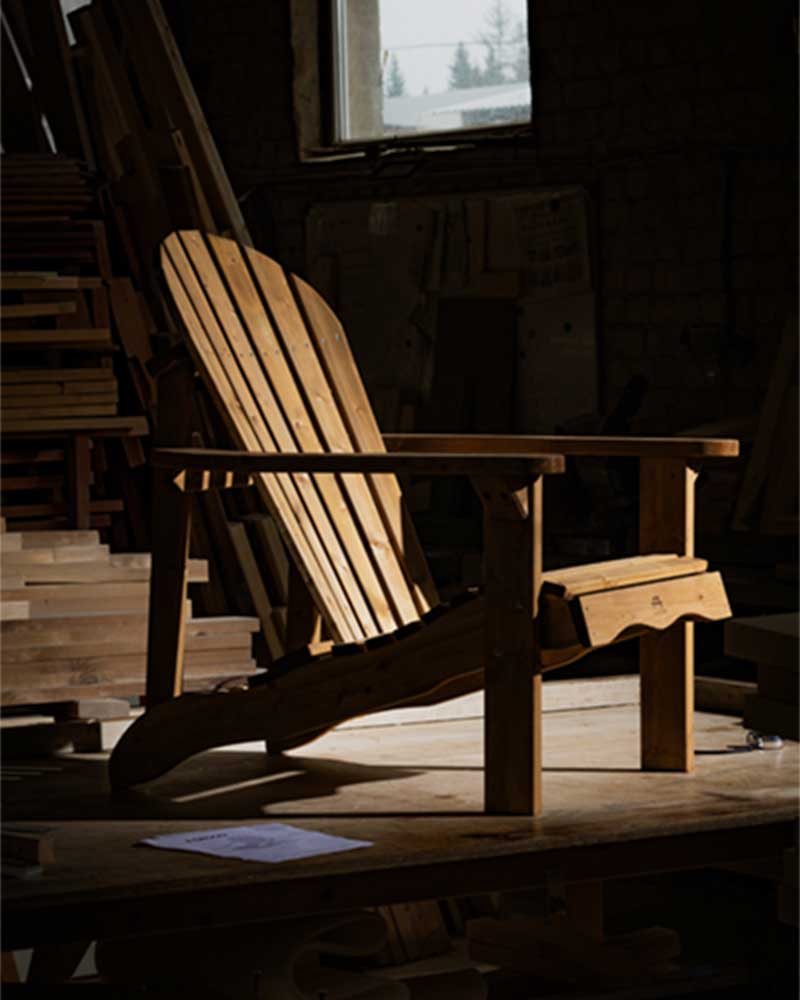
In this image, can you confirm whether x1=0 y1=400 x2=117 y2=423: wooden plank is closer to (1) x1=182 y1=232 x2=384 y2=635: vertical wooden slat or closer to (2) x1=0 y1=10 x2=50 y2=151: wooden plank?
(2) x1=0 y1=10 x2=50 y2=151: wooden plank

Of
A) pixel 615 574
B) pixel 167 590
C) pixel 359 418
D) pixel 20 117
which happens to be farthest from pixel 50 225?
pixel 615 574

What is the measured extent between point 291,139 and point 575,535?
2559mm

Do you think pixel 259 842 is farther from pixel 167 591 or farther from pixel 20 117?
pixel 20 117

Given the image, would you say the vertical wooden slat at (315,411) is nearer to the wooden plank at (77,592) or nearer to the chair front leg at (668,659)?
the chair front leg at (668,659)

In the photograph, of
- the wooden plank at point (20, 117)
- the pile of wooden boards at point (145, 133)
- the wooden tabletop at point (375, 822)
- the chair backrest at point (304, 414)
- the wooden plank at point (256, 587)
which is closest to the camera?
the wooden tabletop at point (375, 822)

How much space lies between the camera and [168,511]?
3672 millimetres

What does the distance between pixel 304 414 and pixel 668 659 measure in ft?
3.18

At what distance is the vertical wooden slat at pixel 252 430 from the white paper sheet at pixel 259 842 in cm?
58

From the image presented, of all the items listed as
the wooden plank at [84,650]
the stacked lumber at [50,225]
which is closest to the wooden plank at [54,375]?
the stacked lumber at [50,225]


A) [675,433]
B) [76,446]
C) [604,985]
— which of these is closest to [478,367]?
[675,433]

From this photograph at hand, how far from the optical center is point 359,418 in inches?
162

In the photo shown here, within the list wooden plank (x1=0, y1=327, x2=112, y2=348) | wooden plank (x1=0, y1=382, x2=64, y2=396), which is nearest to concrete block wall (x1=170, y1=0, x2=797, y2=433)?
wooden plank (x1=0, y1=327, x2=112, y2=348)

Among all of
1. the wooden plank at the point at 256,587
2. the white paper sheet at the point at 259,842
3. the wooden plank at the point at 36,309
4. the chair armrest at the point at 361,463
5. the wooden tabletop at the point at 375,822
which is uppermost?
the wooden plank at the point at 36,309

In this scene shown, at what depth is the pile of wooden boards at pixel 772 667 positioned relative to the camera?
3.91 m
